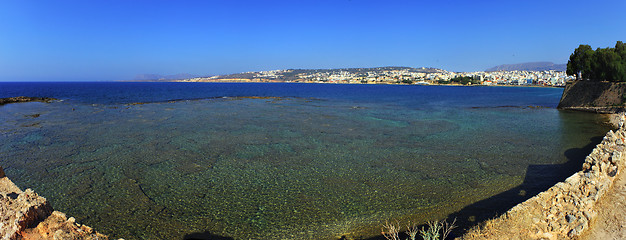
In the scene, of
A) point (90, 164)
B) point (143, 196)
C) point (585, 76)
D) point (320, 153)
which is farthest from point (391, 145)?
point (585, 76)

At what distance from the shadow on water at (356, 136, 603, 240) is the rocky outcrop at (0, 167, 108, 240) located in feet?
19.4

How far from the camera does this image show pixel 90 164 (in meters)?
12.8

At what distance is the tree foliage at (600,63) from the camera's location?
33062 millimetres

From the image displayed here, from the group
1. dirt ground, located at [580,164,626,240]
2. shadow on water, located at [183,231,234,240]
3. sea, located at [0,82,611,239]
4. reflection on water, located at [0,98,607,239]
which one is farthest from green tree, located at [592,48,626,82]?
shadow on water, located at [183,231,234,240]

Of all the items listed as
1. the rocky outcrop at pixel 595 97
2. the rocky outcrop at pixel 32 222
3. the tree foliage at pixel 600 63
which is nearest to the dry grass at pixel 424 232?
the rocky outcrop at pixel 32 222

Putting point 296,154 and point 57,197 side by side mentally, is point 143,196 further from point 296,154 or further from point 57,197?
point 296,154

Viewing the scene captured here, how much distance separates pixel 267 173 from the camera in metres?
11.8

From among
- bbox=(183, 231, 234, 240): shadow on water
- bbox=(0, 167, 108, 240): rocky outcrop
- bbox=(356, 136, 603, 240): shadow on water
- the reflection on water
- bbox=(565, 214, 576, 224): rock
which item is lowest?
bbox=(183, 231, 234, 240): shadow on water

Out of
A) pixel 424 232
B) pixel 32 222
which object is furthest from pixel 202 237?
Result: pixel 424 232

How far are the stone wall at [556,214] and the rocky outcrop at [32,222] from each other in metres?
7.01

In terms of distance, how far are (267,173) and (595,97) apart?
39.9 metres

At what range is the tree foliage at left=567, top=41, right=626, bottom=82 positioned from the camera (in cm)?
3306

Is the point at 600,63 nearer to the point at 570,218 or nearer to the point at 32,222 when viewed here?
the point at 570,218

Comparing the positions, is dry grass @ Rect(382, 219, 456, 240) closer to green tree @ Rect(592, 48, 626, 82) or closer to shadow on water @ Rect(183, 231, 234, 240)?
shadow on water @ Rect(183, 231, 234, 240)
